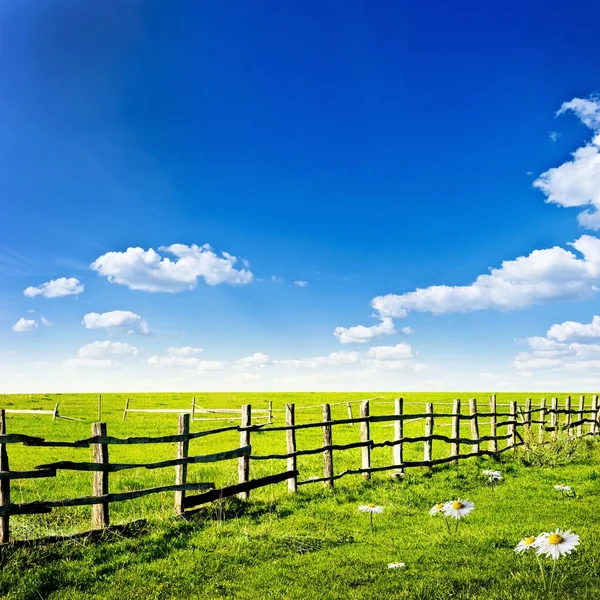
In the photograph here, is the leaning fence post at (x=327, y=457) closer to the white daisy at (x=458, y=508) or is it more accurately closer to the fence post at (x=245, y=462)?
the fence post at (x=245, y=462)

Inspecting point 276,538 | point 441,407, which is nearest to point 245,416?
point 276,538

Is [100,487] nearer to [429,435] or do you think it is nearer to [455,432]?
[429,435]

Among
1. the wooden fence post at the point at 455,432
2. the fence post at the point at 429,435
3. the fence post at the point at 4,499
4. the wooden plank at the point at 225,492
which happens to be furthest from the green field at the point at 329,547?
the wooden fence post at the point at 455,432

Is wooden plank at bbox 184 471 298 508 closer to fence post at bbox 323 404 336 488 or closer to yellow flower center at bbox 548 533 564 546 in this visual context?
fence post at bbox 323 404 336 488

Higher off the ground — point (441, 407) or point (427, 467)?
point (427, 467)

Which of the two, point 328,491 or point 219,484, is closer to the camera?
point 328,491

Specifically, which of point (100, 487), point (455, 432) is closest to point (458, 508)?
point (100, 487)

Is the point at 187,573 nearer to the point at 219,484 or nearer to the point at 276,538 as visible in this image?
the point at 276,538

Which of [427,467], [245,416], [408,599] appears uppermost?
[245,416]

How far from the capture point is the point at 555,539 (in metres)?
4.03

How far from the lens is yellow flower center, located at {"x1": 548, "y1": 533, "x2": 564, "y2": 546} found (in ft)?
13.1

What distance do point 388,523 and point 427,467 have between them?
5346 millimetres

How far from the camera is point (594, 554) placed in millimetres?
5996

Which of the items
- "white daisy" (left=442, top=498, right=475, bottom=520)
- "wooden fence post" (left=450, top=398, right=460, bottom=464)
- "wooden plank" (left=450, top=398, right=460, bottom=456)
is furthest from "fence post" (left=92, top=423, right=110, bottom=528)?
"wooden fence post" (left=450, top=398, right=460, bottom=464)
